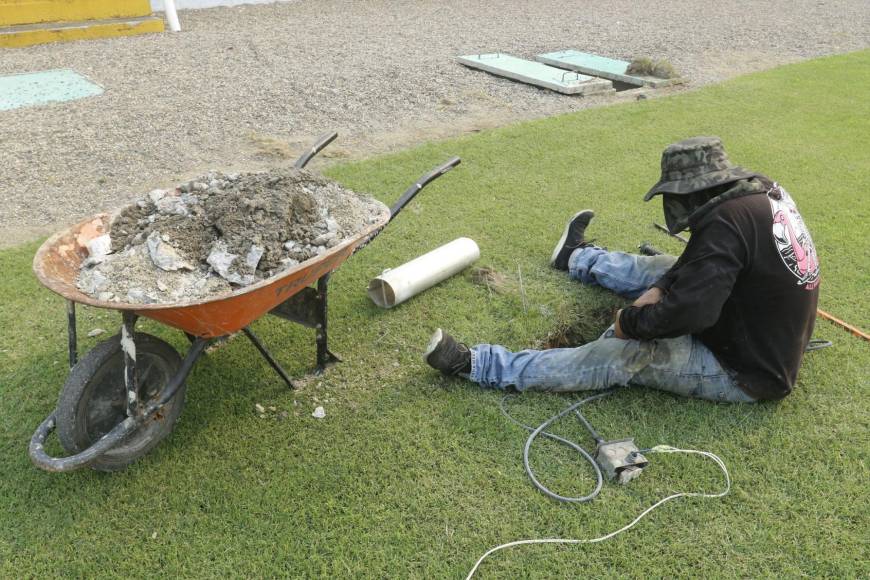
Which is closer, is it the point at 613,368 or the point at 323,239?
the point at 323,239

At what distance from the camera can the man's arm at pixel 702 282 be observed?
2557mm

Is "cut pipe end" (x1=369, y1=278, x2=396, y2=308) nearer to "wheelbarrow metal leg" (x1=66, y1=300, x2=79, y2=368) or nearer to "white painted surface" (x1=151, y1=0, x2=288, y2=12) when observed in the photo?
"wheelbarrow metal leg" (x1=66, y1=300, x2=79, y2=368)

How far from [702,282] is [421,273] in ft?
5.80

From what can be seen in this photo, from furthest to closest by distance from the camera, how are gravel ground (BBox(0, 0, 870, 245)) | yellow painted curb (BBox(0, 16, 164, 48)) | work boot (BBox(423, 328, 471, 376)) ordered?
1. yellow painted curb (BBox(0, 16, 164, 48))
2. gravel ground (BBox(0, 0, 870, 245))
3. work boot (BBox(423, 328, 471, 376))

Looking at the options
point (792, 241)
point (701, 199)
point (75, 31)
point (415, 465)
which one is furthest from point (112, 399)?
point (75, 31)

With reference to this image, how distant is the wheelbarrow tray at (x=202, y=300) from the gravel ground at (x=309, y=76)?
7.26 feet

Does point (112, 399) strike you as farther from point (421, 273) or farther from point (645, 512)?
point (645, 512)

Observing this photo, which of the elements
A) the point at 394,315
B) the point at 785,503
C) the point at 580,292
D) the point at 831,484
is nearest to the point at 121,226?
the point at 394,315

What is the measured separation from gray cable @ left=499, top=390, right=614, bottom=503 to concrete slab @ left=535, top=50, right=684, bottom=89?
627 centimetres

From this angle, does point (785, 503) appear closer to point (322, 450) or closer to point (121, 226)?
point (322, 450)

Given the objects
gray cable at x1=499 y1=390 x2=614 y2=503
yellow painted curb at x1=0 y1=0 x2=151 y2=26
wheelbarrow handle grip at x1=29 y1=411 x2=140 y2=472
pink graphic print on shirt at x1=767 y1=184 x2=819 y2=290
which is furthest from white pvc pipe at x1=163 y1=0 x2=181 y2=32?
pink graphic print on shirt at x1=767 y1=184 x2=819 y2=290

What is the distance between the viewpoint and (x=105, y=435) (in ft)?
8.02

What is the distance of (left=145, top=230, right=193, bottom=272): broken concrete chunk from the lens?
255 centimetres

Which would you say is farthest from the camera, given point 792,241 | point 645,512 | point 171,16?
point 171,16
